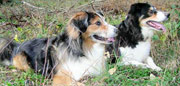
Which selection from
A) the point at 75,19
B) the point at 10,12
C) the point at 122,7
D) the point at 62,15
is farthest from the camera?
the point at 122,7

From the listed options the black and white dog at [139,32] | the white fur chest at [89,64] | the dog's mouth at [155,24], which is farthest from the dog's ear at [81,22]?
the dog's mouth at [155,24]

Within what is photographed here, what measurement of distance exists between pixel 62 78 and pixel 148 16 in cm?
207

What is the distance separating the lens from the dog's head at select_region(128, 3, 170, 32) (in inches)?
186

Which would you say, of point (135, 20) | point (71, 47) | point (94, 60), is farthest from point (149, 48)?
point (71, 47)

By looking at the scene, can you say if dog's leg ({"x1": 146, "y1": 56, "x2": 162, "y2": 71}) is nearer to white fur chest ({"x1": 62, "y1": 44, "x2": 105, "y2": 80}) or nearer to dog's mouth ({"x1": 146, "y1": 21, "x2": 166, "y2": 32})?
dog's mouth ({"x1": 146, "y1": 21, "x2": 166, "y2": 32})

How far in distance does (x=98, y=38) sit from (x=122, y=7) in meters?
5.43

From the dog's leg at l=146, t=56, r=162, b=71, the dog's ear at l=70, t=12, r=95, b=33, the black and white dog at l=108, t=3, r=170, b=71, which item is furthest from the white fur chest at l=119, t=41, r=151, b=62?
the dog's ear at l=70, t=12, r=95, b=33

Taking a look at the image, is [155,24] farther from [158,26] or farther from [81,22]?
[81,22]

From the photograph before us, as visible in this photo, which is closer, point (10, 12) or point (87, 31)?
point (87, 31)

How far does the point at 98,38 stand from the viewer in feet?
13.2

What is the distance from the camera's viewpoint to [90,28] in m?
3.97

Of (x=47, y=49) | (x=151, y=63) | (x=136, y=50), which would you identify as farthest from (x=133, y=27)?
(x=47, y=49)

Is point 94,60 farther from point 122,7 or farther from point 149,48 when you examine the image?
point 122,7

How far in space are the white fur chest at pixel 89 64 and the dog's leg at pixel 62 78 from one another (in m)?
0.09
